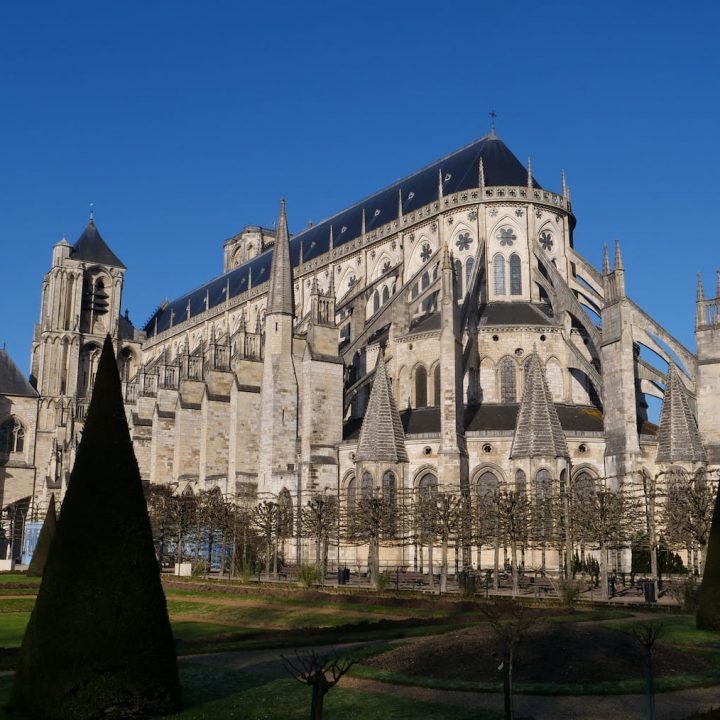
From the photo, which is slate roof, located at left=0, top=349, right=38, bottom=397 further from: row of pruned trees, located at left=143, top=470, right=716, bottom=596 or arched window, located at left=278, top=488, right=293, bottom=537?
arched window, located at left=278, top=488, right=293, bottom=537

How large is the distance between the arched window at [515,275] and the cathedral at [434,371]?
79mm

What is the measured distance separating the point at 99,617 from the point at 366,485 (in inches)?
1282

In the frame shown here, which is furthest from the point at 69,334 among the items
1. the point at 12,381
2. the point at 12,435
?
the point at 12,435

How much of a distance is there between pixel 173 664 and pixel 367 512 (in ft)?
88.5

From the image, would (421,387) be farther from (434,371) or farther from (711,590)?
(711,590)

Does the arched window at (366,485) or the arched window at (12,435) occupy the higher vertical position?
the arched window at (12,435)

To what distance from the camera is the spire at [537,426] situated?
40344 millimetres

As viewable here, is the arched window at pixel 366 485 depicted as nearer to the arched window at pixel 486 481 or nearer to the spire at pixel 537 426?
the arched window at pixel 486 481

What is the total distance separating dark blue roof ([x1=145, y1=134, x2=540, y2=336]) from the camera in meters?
57.2

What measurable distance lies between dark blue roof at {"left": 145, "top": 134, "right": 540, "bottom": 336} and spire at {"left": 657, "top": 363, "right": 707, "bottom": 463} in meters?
19.5

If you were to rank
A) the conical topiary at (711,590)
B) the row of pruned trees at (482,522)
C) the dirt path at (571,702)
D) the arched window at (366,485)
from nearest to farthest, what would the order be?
the dirt path at (571,702) < the conical topiary at (711,590) < the row of pruned trees at (482,522) < the arched window at (366,485)

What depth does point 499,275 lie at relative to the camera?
5406cm

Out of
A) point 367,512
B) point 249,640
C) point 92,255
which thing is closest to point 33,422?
point 92,255

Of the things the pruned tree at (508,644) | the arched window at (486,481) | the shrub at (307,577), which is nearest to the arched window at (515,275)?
the arched window at (486,481)
